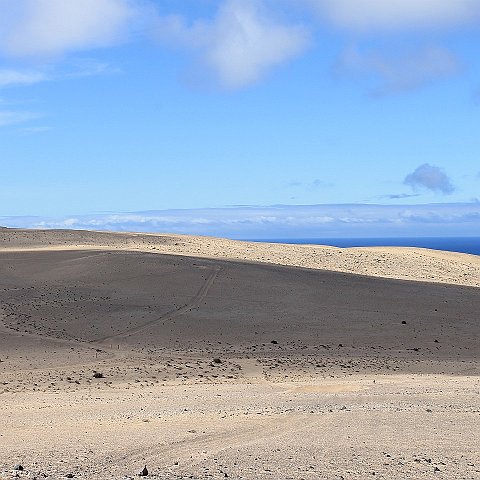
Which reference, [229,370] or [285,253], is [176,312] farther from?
[285,253]

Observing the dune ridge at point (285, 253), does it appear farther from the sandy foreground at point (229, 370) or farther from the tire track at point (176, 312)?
the tire track at point (176, 312)

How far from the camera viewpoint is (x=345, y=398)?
1669 cm

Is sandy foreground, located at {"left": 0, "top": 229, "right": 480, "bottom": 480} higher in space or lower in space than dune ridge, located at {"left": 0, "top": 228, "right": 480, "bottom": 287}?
lower

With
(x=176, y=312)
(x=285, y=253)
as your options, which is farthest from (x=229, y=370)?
(x=285, y=253)

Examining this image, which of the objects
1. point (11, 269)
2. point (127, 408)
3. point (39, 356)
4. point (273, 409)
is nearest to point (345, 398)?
point (273, 409)

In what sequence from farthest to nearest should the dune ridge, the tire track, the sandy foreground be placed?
the dune ridge
the tire track
the sandy foreground

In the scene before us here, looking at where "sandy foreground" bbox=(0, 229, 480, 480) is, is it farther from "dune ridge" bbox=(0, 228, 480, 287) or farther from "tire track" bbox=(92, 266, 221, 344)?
"dune ridge" bbox=(0, 228, 480, 287)

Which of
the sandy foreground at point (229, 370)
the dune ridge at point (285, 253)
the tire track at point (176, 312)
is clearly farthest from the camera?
the dune ridge at point (285, 253)

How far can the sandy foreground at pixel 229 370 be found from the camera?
11391 millimetres

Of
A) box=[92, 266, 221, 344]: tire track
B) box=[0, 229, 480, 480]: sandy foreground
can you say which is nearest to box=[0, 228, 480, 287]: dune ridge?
box=[0, 229, 480, 480]: sandy foreground

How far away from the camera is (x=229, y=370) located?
21641 mm

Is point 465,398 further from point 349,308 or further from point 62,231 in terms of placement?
point 62,231

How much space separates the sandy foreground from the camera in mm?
11391

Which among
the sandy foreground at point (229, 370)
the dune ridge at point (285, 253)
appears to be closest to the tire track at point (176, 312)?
the sandy foreground at point (229, 370)
